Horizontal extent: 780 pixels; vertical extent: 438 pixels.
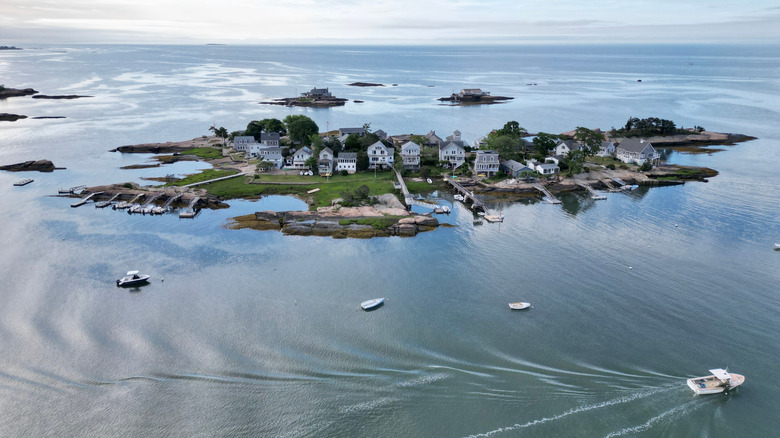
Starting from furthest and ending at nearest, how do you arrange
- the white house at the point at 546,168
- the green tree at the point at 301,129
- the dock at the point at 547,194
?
the green tree at the point at 301,129, the white house at the point at 546,168, the dock at the point at 547,194

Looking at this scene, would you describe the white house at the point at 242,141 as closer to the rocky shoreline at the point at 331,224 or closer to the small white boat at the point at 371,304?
the rocky shoreline at the point at 331,224

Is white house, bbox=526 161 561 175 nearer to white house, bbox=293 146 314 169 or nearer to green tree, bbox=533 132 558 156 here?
green tree, bbox=533 132 558 156

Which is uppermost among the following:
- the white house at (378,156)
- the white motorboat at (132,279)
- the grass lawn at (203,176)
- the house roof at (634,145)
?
the house roof at (634,145)

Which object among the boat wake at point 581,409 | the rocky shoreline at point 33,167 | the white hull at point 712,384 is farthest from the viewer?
the rocky shoreline at point 33,167

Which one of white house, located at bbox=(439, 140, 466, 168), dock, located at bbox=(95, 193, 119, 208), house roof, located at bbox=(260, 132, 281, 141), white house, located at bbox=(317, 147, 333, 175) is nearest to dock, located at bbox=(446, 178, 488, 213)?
white house, located at bbox=(439, 140, 466, 168)

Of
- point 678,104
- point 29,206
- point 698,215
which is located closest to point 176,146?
point 29,206

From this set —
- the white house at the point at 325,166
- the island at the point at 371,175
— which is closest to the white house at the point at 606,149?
the island at the point at 371,175

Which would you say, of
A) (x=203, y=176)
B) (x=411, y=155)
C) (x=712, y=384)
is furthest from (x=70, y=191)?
(x=712, y=384)
